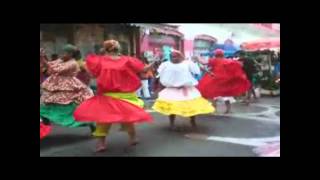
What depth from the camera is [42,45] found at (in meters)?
4.33

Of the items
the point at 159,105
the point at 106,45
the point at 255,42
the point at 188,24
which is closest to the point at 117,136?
A: the point at 159,105

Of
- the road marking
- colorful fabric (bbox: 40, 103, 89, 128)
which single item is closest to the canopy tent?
the road marking

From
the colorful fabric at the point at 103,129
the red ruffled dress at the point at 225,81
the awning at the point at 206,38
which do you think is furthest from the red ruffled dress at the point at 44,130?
the awning at the point at 206,38

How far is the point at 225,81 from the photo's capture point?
4633mm

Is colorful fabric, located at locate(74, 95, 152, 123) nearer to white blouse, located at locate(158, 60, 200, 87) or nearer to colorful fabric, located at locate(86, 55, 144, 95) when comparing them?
colorful fabric, located at locate(86, 55, 144, 95)

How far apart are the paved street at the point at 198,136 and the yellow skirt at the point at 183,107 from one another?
0.06 metres

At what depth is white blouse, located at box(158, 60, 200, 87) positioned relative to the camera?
4492 mm

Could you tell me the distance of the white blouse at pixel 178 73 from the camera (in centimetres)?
449

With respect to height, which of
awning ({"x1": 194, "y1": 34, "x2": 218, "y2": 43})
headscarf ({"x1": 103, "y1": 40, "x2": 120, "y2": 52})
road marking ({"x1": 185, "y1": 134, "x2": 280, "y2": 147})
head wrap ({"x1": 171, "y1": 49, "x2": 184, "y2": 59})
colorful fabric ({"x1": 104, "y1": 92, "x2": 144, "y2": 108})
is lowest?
road marking ({"x1": 185, "y1": 134, "x2": 280, "y2": 147})

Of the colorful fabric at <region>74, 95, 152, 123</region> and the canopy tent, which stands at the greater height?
the canopy tent

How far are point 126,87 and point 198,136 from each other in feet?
2.56

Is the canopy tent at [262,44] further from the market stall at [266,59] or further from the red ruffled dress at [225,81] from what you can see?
the red ruffled dress at [225,81]
